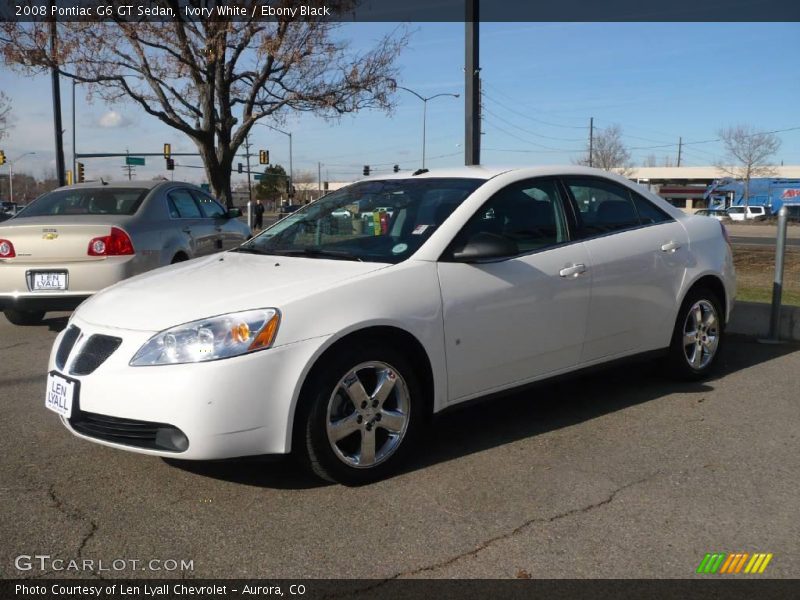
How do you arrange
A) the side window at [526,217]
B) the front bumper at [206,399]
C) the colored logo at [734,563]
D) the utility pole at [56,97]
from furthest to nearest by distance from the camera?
the utility pole at [56,97] < the side window at [526,217] < the front bumper at [206,399] < the colored logo at [734,563]

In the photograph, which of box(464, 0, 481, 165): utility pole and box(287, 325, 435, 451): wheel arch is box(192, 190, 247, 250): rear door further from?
box(287, 325, 435, 451): wheel arch

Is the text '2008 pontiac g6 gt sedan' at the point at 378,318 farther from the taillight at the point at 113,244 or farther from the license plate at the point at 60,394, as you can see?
the taillight at the point at 113,244

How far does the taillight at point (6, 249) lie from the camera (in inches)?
287

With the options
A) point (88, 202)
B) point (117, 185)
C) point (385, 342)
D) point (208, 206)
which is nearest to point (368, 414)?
point (385, 342)

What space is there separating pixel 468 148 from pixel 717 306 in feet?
18.1

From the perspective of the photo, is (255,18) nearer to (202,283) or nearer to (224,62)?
(224,62)

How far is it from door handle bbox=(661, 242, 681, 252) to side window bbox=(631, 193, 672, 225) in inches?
7.1

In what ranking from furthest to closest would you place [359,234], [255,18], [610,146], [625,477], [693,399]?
[610,146] < [255,18] < [693,399] < [359,234] < [625,477]

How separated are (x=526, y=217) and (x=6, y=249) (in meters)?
5.12

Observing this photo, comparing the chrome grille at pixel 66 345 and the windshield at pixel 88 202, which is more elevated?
the windshield at pixel 88 202

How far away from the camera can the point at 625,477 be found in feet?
12.7

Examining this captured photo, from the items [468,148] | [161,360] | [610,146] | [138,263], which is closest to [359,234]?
[161,360]

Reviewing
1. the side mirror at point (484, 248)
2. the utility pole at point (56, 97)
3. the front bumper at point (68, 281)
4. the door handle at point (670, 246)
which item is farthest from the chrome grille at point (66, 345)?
the utility pole at point (56, 97)

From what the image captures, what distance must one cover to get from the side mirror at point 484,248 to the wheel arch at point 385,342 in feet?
1.81
